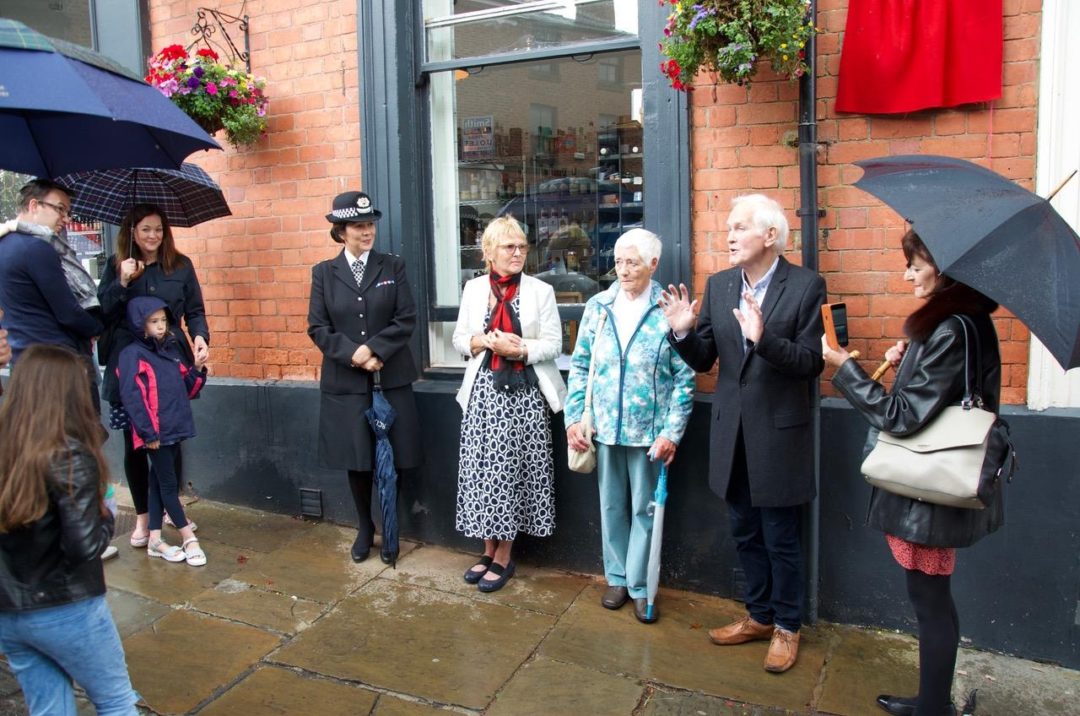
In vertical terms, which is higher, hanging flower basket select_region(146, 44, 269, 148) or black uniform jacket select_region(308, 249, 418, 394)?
hanging flower basket select_region(146, 44, 269, 148)

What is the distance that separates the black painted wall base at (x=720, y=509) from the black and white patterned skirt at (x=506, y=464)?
0.74 ft

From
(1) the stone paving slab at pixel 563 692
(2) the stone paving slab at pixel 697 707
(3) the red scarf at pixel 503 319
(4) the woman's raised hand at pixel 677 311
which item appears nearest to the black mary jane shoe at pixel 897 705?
(2) the stone paving slab at pixel 697 707

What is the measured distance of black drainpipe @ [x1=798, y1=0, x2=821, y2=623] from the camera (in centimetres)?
380

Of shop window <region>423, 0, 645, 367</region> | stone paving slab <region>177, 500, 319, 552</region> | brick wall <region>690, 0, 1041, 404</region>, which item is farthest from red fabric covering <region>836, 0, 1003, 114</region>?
stone paving slab <region>177, 500, 319, 552</region>

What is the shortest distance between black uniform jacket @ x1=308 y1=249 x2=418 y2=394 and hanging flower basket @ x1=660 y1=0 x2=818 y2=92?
75.8 inches

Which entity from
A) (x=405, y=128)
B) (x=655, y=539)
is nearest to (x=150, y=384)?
(x=405, y=128)

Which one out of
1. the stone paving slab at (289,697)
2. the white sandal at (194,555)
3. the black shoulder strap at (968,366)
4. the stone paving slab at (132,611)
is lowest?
the stone paving slab at (289,697)

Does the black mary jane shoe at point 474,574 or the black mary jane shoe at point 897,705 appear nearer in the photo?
the black mary jane shoe at point 897,705

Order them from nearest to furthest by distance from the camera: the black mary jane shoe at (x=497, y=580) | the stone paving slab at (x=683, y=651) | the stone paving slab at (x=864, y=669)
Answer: the stone paving slab at (x=864, y=669)
the stone paving slab at (x=683, y=651)
the black mary jane shoe at (x=497, y=580)

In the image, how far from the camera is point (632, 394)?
12.9 ft

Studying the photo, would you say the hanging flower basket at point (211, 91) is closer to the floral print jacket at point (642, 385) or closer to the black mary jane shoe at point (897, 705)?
the floral print jacket at point (642, 385)

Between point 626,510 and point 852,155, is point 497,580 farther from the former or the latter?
point 852,155

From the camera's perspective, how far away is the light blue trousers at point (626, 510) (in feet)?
13.2

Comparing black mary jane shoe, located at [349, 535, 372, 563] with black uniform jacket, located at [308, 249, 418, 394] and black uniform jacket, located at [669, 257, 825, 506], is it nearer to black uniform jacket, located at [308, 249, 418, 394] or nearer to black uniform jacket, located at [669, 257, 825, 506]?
black uniform jacket, located at [308, 249, 418, 394]
